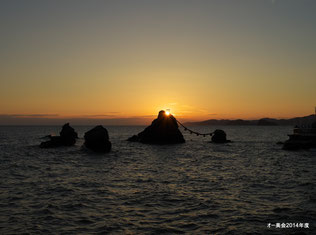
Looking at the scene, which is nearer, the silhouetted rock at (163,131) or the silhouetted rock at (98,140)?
the silhouetted rock at (98,140)

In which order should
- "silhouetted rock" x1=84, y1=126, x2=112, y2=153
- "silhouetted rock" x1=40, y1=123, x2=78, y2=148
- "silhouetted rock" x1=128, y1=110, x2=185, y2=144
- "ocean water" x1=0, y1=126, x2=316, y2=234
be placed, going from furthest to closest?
"silhouetted rock" x1=128, y1=110, x2=185, y2=144
"silhouetted rock" x1=40, y1=123, x2=78, y2=148
"silhouetted rock" x1=84, y1=126, x2=112, y2=153
"ocean water" x1=0, y1=126, x2=316, y2=234

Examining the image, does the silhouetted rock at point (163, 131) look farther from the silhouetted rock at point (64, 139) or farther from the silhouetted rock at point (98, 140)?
the silhouetted rock at point (98, 140)

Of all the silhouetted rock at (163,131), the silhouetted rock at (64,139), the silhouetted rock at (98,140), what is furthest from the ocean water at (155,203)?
the silhouetted rock at (163,131)

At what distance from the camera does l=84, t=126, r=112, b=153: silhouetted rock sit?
47.4 m

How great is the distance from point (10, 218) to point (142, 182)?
36.2 ft

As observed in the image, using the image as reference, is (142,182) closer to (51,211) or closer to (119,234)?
(51,211)

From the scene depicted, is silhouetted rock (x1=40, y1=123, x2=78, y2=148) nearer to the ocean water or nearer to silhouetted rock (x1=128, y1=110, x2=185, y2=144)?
silhouetted rock (x1=128, y1=110, x2=185, y2=144)

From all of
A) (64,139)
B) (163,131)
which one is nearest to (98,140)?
(64,139)

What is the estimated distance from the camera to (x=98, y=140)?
48281 mm

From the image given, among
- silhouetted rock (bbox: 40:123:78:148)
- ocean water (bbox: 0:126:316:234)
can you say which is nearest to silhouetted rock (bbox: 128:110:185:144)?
silhouetted rock (bbox: 40:123:78:148)

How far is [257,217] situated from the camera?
43.5 feet

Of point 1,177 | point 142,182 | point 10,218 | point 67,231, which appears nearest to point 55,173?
point 1,177

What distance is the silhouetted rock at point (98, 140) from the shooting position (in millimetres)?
47400

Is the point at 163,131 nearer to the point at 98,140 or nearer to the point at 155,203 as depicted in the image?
the point at 98,140
